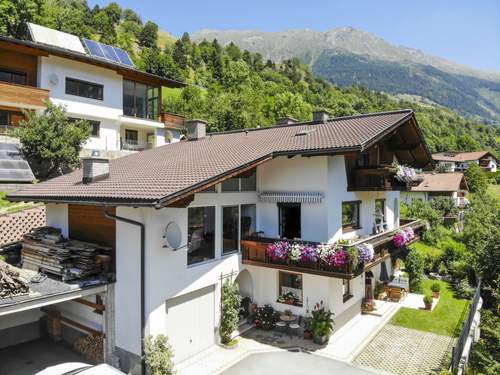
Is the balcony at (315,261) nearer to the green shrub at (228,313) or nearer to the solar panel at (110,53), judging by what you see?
the green shrub at (228,313)

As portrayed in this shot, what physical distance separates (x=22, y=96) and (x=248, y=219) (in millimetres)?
20876

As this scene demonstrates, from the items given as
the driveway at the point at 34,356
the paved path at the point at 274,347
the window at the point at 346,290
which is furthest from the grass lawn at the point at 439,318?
the driveway at the point at 34,356

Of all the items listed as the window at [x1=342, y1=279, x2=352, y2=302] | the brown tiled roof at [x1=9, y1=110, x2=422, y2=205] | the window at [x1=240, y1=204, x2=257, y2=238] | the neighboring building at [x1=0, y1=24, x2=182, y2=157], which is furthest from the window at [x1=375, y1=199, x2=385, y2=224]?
the neighboring building at [x1=0, y1=24, x2=182, y2=157]

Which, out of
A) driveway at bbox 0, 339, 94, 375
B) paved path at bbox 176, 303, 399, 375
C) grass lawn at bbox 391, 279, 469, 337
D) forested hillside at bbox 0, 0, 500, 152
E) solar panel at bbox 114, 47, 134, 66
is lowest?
grass lawn at bbox 391, 279, 469, 337

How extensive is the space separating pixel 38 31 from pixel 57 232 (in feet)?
79.2

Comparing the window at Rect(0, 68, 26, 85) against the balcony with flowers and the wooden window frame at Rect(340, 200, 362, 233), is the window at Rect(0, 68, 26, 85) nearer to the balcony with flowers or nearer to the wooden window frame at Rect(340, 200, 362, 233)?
the balcony with flowers

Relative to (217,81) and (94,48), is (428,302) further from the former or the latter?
(217,81)

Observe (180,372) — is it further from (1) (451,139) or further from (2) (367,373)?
(1) (451,139)

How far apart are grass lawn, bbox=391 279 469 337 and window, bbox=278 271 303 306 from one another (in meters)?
5.56

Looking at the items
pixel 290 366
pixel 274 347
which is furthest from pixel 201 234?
pixel 290 366

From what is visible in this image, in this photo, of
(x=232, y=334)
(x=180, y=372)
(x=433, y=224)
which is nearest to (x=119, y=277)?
(x=180, y=372)

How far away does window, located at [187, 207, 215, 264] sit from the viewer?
1412 centimetres

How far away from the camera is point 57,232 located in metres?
15.2

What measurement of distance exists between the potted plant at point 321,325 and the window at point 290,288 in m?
1.24
